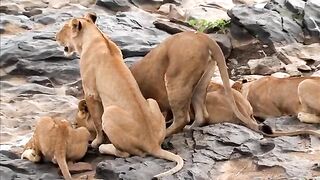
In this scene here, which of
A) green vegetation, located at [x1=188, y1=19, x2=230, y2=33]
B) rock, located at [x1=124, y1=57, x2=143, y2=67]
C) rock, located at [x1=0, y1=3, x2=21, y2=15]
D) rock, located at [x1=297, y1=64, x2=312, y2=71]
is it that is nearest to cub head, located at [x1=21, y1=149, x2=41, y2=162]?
rock, located at [x1=124, y1=57, x2=143, y2=67]

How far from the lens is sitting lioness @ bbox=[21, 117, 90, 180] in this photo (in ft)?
26.9

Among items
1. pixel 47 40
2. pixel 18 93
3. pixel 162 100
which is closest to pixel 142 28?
pixel 47 40

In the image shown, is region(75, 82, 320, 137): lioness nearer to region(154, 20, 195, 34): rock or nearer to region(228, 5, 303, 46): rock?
region(228, 5, 303, 46): rock

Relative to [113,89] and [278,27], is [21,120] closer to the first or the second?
[113,89]

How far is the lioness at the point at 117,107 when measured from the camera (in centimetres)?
816

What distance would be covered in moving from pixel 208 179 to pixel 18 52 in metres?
6.37

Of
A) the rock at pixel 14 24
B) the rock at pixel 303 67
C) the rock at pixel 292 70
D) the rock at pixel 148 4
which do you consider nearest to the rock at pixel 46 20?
the rock at pixel 14 24

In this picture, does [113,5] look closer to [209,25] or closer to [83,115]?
[209,25]

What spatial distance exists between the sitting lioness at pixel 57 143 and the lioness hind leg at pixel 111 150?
0.19 metres

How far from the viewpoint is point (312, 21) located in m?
14.3

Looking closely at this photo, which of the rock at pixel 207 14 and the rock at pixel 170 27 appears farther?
the rock at pixel 207 14

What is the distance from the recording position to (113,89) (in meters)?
8.43

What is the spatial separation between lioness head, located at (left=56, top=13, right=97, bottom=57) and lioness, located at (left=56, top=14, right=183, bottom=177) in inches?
10.7

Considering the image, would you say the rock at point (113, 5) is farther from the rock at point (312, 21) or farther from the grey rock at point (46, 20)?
the rock at point (312, 21)
